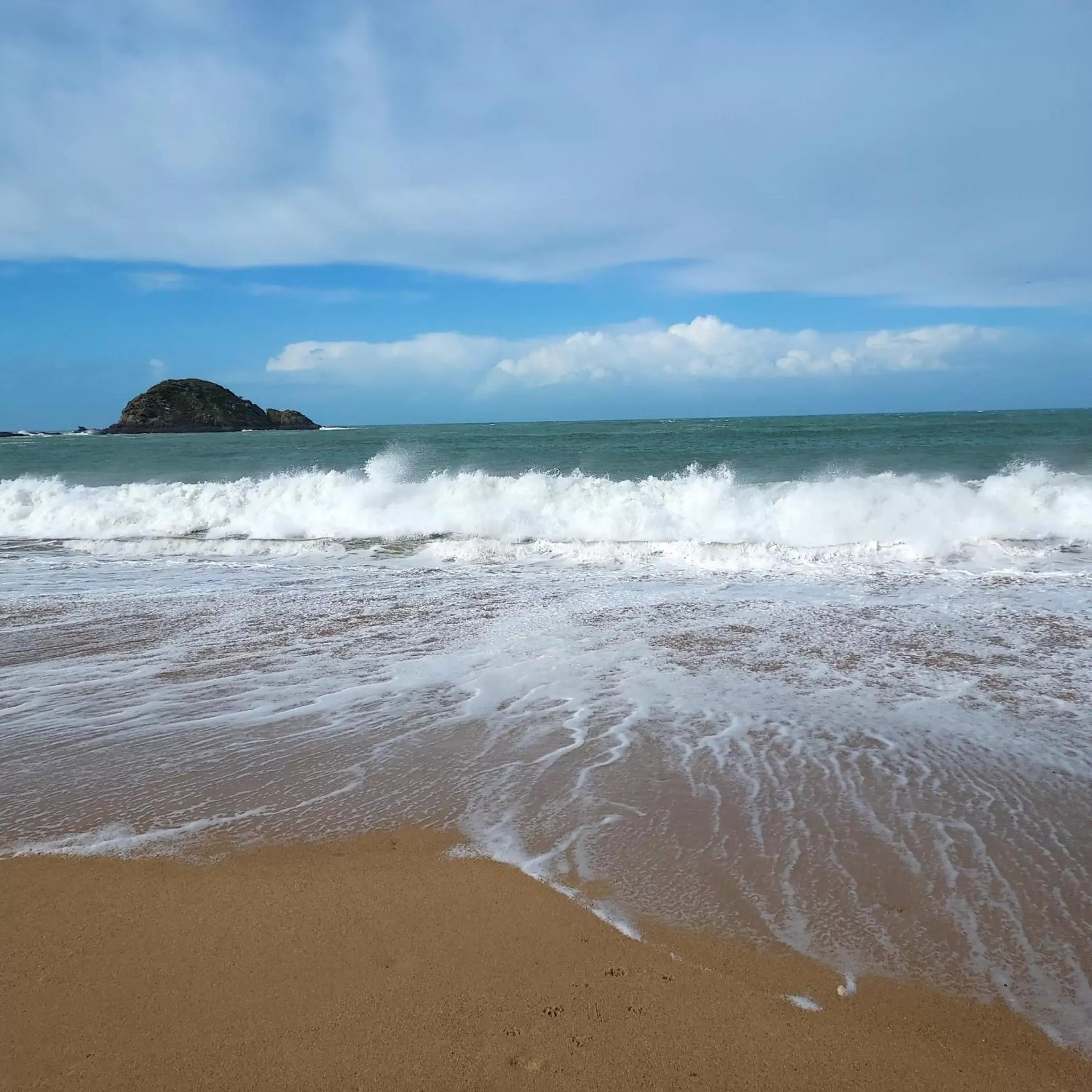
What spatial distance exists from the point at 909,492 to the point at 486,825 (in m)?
12.8

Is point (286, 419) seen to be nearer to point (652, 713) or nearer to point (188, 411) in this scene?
point (188, 411)

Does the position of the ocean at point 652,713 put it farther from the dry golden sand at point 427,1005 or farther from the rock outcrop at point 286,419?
the rock outcrop at point 286,419

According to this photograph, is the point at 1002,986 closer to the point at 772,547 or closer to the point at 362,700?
A: the point at 362,700

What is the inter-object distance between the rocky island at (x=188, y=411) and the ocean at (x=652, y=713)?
79604 millimetres

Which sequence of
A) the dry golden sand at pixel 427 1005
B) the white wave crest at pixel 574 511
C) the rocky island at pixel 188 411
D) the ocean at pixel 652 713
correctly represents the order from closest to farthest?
the dry golden sand at pixel 427 1005 → the ocean at pixel 652 713 → the white wave crest at pixel 574 511 → the rocky island at pixel 188 411

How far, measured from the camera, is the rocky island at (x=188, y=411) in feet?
276

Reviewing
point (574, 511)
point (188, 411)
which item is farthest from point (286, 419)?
point (574, 511)

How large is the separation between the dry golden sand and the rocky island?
290ft

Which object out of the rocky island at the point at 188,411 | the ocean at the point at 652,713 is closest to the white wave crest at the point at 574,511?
the ocean at the point at 652,713

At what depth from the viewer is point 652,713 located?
16.8ft

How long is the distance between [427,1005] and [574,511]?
11.9 meters

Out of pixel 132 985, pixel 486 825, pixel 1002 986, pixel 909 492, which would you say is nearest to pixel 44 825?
pixel 132 985

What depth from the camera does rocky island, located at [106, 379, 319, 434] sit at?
276 ft

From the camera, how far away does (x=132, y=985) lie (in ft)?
8.44
